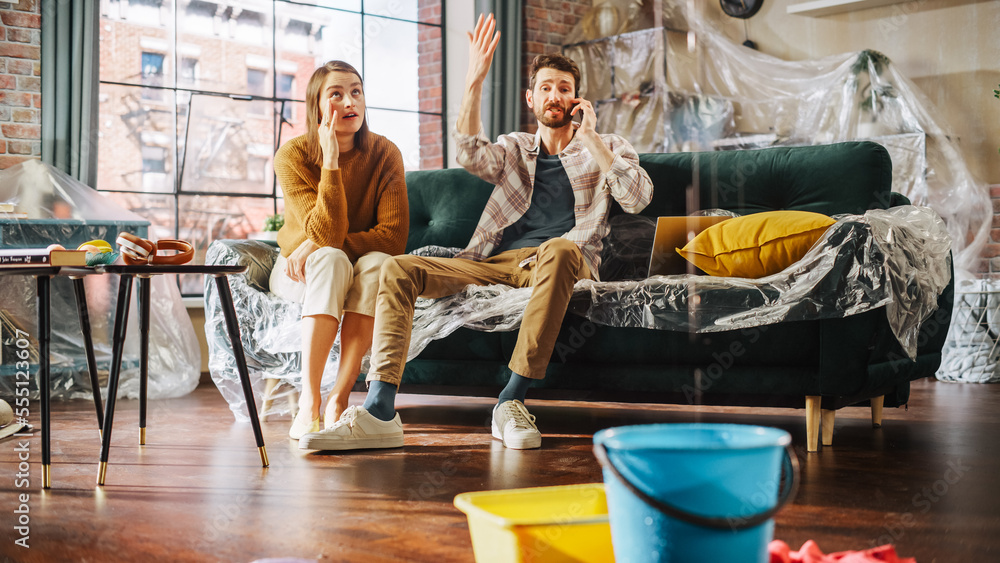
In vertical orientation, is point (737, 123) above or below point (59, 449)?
above

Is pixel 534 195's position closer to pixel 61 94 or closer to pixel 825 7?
pixel 61 94

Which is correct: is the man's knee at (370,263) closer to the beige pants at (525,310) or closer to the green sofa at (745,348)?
the beige pants at (525,310)

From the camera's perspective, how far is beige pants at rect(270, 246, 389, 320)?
2078 millimetres

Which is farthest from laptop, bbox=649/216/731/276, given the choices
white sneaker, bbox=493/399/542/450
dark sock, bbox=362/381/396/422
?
dark sock, bbox=362/381/396/422

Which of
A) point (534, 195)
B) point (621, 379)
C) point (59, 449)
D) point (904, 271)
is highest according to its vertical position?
point (534, 195)

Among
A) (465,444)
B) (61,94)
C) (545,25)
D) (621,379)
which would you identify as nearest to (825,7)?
(545,25)

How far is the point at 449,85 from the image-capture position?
448cm

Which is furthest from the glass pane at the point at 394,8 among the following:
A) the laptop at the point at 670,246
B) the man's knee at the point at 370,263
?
the laptop at the point at 670,246

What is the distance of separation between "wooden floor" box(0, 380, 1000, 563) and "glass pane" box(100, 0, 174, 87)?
174 centimetres

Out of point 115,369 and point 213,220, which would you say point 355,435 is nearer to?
point 115,369

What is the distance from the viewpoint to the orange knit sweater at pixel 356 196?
2242 mm

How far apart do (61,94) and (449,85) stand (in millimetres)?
1866

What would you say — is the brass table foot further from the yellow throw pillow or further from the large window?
the large window

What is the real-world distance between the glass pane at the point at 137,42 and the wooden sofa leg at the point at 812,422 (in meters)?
2.95
